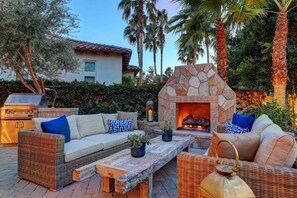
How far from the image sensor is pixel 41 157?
2.68m

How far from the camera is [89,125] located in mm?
4035

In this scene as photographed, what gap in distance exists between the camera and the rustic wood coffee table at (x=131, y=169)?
1.90 metres

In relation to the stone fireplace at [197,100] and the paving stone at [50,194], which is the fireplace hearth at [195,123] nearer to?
the stone fireplace at [197,100]

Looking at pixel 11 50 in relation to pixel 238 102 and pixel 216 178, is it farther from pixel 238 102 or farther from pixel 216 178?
pixel 238 102

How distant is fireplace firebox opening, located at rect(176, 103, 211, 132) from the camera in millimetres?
5691

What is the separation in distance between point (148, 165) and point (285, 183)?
54.2 inches

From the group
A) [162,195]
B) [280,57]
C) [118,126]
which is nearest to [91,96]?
[118,126]

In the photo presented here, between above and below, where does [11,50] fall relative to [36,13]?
below

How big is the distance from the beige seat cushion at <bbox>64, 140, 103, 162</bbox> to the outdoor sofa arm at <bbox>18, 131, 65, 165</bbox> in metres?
0.13

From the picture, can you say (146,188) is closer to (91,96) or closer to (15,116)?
(15,116)

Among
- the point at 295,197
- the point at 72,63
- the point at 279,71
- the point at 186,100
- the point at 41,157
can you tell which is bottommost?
the point at 41,157

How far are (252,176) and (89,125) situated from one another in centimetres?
332

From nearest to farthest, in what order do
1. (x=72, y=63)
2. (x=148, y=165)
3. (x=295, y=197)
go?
(x=295, y=197) < (x=148, y=165) < (x=72, y=63)

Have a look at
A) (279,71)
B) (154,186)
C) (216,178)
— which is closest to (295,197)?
(216,178)
